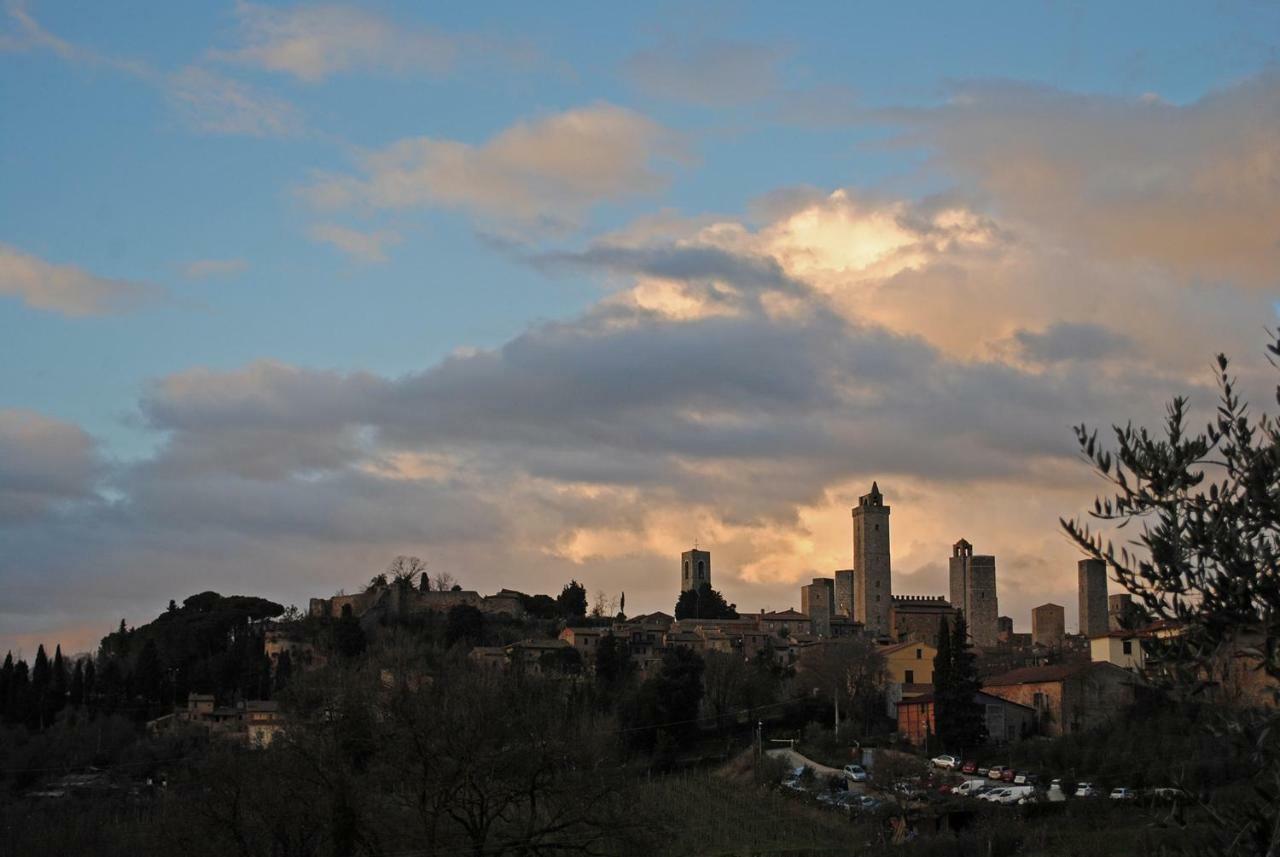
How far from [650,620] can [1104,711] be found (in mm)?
57843

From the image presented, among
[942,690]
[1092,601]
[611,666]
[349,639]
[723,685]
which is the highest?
[1092,601]

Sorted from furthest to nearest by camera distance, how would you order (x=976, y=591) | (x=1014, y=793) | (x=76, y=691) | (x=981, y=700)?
(x=976, y=591) < (x=76, y=691) < (x=981, y=700) < (x=1014, y=793)

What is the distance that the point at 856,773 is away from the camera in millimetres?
50906

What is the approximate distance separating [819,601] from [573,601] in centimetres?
1948

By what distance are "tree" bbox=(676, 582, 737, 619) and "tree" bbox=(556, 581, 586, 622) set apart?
771cm

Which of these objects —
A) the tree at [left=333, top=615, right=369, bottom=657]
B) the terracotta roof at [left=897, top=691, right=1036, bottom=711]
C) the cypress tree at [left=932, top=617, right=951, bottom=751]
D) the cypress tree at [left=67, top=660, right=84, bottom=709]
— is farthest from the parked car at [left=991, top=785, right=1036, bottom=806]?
the cypress tree at [left=67, top=660, right=84, bottom=709]

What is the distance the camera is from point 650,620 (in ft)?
363

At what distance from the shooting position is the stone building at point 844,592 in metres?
122

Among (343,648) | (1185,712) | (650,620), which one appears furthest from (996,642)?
(1185,712)

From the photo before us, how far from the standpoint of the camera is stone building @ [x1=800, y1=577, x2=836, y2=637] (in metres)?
114

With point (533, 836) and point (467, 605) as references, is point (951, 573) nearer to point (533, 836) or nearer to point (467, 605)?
point (467, 605)

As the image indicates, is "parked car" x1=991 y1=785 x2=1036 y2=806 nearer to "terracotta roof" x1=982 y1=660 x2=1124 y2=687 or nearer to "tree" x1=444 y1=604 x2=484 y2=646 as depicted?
"terracotta roof" x1=982 y1=660 x2=1124 y2=687

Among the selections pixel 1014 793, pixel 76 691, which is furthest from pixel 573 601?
pixel 1014 793

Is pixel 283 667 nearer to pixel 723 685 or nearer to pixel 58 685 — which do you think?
pixel 58 685
